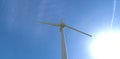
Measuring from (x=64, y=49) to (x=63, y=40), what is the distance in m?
2.88

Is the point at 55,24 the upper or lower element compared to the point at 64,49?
upper

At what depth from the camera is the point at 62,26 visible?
8775 cm

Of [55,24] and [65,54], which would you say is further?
[55,24]

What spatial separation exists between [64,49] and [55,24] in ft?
36.5

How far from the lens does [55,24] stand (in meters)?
86.4

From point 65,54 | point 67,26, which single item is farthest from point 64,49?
point 67,26

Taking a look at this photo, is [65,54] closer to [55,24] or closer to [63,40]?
[63,40]

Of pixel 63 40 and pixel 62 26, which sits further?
pixel 62 26

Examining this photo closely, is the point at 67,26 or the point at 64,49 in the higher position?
the point at 67,26

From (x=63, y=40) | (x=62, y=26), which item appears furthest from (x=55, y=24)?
(x=63, y=40)

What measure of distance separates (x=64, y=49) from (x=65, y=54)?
6.35ft

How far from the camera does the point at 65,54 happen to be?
250ft

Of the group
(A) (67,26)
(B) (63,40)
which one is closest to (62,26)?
(A) (67,26)

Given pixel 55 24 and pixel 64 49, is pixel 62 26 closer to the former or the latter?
pixel 55 24
